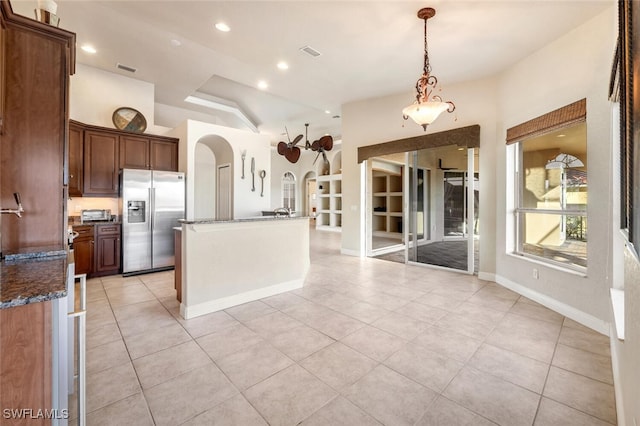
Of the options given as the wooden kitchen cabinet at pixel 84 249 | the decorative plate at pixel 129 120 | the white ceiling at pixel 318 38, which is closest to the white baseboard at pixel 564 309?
the white ceiling at pixel 318 38

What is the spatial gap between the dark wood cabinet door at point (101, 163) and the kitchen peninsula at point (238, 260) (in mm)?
2678

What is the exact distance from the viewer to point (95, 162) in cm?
472

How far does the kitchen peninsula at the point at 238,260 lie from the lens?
3.03 meters

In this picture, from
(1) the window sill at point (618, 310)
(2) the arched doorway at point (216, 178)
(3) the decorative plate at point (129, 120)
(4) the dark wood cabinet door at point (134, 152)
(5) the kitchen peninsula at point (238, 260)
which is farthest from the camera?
(2) the arched doorway at point (216, 178)

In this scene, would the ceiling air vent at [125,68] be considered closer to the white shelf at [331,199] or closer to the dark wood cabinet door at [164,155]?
the dark wood cabinet door at [164,155]

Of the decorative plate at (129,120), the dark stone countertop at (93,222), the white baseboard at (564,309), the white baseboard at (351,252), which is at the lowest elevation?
the white baseboard at (564,309)

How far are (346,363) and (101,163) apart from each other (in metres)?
5.23

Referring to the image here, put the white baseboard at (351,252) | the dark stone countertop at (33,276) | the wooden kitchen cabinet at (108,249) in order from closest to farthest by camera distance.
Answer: the dark stone countertop at (33,276) < the wooden kitchen cabinet at (108,249) < the white baseboard at (351,252)

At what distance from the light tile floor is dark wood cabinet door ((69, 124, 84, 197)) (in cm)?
208

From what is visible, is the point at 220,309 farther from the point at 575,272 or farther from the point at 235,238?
the point at 575,272

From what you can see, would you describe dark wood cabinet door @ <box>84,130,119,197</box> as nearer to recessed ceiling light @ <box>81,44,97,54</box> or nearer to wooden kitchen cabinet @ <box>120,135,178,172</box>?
wooden kitchen cabinet @ <box>120,135,178,172</box>

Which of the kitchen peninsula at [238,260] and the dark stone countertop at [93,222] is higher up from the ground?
the dark stone countertop at [93,222]

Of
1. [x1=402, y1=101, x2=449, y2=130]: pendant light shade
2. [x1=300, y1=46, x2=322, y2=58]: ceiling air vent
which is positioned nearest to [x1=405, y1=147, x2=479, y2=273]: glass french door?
[x1=402, y1=101, x2=449, y2=130]: pendant light shade

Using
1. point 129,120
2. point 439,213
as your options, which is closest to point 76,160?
point 129,120
